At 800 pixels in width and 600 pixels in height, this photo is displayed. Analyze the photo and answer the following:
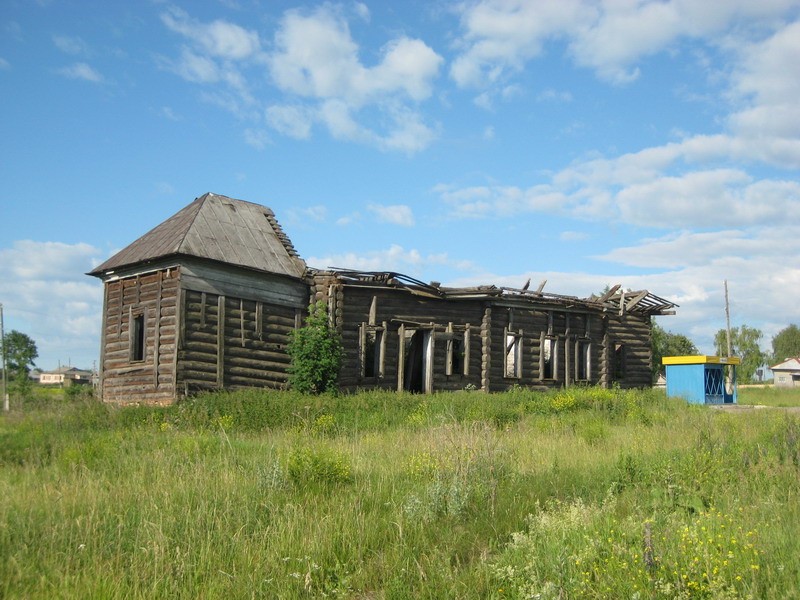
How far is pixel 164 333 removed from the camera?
18125mm

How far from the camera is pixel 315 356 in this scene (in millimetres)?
19672

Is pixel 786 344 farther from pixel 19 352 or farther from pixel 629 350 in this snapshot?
pixel 19 352

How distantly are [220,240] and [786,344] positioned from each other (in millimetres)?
101310

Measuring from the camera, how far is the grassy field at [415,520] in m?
5.06

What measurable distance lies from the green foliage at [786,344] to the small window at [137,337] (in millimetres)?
98963

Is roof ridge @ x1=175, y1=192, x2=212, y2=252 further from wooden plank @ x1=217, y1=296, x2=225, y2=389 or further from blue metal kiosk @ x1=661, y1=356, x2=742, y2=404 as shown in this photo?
blue metal kiosk @ x1=661, y1=356, x2=742, y2=404

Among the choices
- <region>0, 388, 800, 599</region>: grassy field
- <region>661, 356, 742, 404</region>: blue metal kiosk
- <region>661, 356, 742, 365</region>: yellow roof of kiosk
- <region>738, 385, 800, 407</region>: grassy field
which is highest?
<region>661, 356, 742, 365</region>: yellow roof of kiosk

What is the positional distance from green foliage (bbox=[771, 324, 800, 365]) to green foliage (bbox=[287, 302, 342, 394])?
9565 cm

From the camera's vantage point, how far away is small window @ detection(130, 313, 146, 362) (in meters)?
19.4

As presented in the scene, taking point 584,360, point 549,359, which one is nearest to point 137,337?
point 549,359

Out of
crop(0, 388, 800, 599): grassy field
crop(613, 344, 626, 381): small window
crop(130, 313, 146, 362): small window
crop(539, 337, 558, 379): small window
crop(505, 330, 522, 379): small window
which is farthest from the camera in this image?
crop(613, 344, 626, 381): small window

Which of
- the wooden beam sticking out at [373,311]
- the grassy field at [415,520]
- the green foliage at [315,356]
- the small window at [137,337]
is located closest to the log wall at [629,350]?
the wooden beam sticking out at [373,311]

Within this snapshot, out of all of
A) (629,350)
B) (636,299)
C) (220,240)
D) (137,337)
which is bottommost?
(137,337)

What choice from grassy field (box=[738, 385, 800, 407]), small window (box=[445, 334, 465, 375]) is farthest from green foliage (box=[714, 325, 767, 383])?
small window (box=[445, 334, 465, 375])
